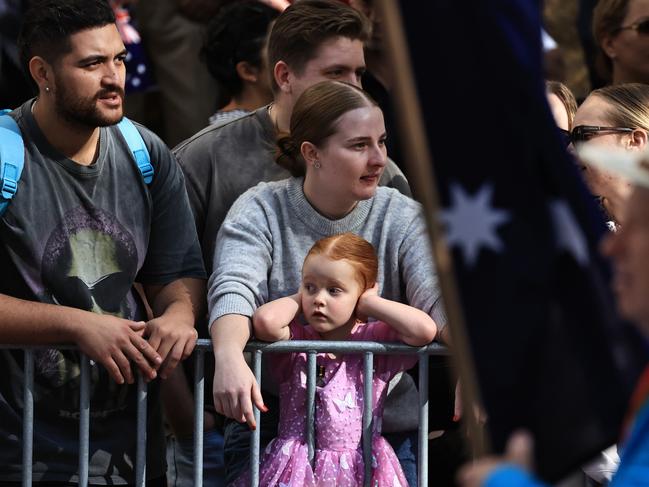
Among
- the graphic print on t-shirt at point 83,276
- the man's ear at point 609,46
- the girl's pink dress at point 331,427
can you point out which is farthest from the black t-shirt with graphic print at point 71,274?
the man's ear at point 609,46

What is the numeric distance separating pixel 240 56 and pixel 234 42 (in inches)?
3.4

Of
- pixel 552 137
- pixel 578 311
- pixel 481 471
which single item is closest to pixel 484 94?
pixel 552 137

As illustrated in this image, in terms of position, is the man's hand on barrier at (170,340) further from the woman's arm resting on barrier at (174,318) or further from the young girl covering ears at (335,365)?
the young girl covering ears at (335,365)

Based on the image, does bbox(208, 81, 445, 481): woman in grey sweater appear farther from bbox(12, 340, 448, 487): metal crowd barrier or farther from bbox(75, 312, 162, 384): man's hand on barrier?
bbox(75, 312, 162, 384): man's hand on barrier

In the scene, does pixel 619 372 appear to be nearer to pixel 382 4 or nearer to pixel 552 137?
pixel 552 137

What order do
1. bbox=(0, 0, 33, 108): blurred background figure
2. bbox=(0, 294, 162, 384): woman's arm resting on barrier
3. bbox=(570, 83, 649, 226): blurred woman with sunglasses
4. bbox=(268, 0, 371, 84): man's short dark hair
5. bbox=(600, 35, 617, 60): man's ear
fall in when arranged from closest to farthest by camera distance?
bbox=(0, 294, 162, 384): woman's arm resting on barrier < bbox=(570, 83, 649, 226): blurred woman with sunglasses < bbox=(268, 0, 371, 84): man's short dark hair < bbox=(600, 35, 617, 60): man's ear < bbox=(0, 0, 33, 108): blurred background figure

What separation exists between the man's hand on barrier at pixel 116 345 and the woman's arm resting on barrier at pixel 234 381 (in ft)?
0.73

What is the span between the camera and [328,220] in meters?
5.44

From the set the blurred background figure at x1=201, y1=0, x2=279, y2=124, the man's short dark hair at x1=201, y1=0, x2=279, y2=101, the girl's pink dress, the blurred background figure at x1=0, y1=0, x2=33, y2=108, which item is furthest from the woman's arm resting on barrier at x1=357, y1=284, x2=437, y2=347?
the blurred background figure at x1=0, y1=0, x2=33, y2=108

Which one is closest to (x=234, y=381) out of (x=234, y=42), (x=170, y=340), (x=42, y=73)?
(x=170, y=340)

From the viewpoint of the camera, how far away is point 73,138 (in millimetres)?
5172

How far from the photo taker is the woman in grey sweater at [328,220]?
525 centimetres

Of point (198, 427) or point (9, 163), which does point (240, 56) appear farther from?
point (198, 427)

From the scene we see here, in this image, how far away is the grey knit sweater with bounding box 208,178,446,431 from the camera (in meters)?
5.23
